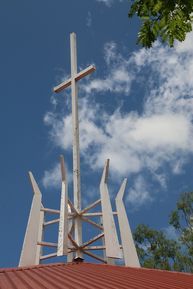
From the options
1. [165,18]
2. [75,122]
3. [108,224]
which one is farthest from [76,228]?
[165,18]

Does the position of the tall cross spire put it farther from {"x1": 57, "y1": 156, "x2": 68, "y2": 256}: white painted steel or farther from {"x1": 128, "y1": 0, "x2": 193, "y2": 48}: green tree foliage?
{"x1": 128, "y1": 0, "x2": 193, "y2": 48}: green tree foliage

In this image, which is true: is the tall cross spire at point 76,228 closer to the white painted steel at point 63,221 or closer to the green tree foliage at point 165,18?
the white painted steel at point 63,221

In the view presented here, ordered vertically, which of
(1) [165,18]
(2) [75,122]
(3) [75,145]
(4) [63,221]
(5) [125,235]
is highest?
(2) [75,122]

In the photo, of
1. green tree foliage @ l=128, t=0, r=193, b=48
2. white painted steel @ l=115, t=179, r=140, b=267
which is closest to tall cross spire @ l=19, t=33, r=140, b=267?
white painted steel @ l=115, t=179, r=140, b=267

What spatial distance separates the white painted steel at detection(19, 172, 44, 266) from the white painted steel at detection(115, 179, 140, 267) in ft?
9.17

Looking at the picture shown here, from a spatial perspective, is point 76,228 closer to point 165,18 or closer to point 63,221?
point 63,221

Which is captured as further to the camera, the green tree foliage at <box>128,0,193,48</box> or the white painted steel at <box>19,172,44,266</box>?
the white painted steel at <box>19,172,44,266</box>

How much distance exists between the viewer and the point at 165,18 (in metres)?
4.38

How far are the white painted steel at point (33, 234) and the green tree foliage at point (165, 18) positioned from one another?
950 centimetres

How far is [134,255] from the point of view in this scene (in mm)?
13109

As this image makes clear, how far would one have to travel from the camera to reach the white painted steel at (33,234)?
40.8 ft

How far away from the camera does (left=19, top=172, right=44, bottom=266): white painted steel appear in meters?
12.4

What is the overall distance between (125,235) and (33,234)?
10.1 feet

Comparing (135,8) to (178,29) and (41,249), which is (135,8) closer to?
(178,29)
